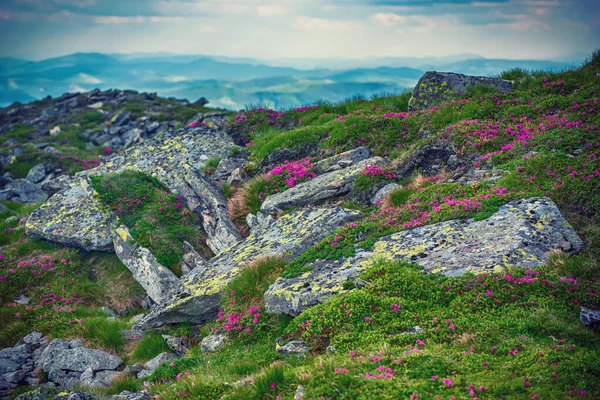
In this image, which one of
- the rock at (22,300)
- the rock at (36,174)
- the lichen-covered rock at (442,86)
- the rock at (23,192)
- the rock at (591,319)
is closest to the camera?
the rock at (591,319)

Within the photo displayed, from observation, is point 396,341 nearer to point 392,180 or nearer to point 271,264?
point 271,264

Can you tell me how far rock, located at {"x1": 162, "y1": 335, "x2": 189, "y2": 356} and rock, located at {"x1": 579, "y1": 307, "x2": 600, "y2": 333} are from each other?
34.4 ft

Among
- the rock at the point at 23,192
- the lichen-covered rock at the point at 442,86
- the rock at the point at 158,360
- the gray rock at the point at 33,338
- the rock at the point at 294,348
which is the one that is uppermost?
the lichen-covered rock at the point at 442,86

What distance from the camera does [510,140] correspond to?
16453mm

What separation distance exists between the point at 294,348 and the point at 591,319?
602 centimetres

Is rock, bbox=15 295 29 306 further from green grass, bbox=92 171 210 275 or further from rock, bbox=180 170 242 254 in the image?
rock, bbox=180 170 242 254

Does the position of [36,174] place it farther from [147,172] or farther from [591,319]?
[591,319]

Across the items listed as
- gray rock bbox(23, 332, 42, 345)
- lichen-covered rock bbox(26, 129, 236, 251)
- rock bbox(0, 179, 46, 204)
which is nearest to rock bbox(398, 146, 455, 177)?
lichen-covered rock bbox(26, 129, 236, 251)

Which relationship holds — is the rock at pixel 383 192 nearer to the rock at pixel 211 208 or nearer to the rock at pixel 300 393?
the rock at pixel 211 208

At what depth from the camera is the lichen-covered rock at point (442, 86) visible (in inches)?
872

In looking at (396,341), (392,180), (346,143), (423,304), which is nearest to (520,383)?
(396,341)

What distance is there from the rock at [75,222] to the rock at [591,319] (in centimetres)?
1750

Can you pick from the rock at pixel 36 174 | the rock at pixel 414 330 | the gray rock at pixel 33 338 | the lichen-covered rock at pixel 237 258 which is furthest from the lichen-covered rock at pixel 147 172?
the rock at pixel 36 174

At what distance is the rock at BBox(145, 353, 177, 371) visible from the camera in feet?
41.1
